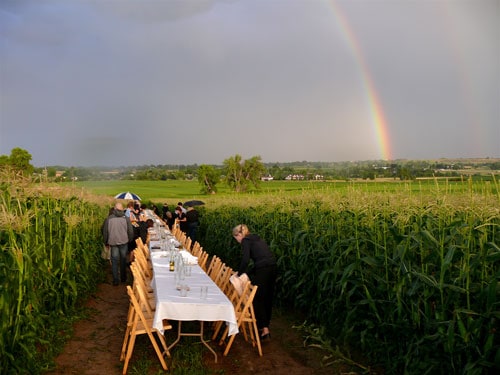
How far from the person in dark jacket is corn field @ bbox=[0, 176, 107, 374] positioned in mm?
3166

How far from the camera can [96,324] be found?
9.10m

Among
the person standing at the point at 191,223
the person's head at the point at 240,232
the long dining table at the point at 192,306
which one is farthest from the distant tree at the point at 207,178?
the long dining table at the point at 192,306

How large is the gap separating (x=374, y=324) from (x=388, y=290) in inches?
23.1

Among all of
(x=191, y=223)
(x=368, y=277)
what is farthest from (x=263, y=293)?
(x=191, y=223)

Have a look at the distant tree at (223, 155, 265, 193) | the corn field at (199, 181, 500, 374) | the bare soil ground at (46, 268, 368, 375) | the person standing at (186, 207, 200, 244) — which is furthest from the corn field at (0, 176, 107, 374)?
the distant tree at (223, 155, 265, 193)

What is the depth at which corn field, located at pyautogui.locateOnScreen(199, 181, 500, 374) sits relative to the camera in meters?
4.78

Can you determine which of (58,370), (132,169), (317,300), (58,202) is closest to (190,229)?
(58,202)

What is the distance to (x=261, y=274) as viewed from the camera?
8180mm

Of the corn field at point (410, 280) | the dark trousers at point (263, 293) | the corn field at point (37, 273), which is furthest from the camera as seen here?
the dark trousers at point (263, 293)

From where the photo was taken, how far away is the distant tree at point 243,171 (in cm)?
7206

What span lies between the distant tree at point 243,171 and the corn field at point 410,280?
62.1 metres

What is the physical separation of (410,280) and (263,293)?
10.4ft

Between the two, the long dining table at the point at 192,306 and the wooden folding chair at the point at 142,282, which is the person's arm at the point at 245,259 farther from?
the wooden folding chair at the point at 142,282

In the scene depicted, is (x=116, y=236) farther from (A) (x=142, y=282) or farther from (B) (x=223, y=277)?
(B) (x=223, y=277)
